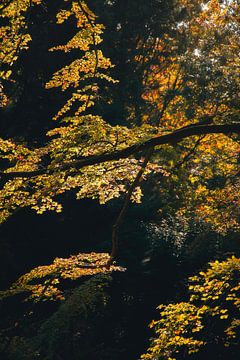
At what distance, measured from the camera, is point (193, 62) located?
55.5 ft

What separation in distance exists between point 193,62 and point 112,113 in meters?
3.65

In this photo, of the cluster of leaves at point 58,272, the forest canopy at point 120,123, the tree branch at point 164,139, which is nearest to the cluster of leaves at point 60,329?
the cluster of leaves at point 58,272

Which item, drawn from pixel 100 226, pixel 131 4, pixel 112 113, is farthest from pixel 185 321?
pixel 131 4

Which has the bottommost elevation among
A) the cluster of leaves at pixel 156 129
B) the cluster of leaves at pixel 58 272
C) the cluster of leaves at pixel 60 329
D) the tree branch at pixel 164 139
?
the cluster of leaves at pixel 60 329

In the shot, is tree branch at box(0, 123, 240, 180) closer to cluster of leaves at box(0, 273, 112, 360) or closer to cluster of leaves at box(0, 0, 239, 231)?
cluster of leaves at box(0, 0, 239, 231)

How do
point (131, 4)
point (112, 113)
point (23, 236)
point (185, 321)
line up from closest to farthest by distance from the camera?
1. point (185, 321)
2. point (23, 236)
3. point (112, 113)
4. point (131, 4)

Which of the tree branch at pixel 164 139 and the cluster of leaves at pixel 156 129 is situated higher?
the cluster of leaves at pixel 156 129

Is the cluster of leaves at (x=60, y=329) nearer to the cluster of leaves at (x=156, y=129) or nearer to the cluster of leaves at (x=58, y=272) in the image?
the cluster of leaves at (x=58, y=272)

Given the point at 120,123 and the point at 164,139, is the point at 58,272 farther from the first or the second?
the point at 120,123

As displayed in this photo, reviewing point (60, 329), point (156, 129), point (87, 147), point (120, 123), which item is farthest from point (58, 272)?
point (120, 123)

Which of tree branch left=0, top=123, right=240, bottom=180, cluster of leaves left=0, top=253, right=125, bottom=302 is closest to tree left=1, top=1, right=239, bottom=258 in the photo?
tree branch left=0, top=123, right=240, bottom=180

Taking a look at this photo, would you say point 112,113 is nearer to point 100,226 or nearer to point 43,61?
point 43,61

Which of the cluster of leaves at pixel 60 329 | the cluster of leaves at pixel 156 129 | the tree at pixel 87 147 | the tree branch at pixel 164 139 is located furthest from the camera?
the cluster of leaves at pixel 60 329

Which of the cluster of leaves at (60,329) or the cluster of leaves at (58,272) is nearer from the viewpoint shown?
the cluster of leaves at (58,272)
